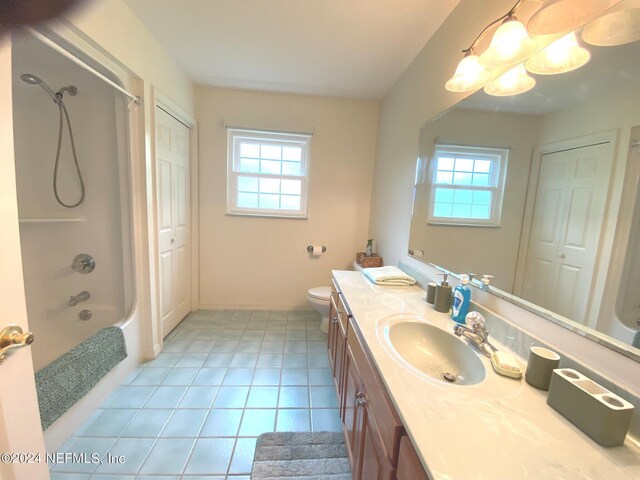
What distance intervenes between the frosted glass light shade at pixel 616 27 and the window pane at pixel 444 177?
0.73m

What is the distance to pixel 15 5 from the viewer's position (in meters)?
1.04

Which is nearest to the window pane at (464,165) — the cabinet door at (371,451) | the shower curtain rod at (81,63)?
the cabinet door at (371,451)

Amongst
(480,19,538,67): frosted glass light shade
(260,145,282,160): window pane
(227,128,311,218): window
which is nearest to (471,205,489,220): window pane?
(480,19,538,67): frosted glass light shade

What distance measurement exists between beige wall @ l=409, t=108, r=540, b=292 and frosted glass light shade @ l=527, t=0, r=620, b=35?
10.8 inches

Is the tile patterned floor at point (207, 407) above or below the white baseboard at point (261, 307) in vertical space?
below

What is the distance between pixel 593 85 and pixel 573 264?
551 mm

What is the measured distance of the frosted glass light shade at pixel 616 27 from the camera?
2.20 ft

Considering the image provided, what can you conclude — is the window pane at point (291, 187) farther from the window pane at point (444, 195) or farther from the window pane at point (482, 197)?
the window pane at point (482, 197)

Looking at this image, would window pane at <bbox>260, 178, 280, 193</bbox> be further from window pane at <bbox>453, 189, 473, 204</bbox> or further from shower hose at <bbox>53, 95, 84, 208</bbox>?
window pane at <bbox>453, 189, 473, 204</bbox>

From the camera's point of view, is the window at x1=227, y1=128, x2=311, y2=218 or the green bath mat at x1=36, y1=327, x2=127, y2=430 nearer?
the green bath mat at x1=36, y1=327, x2=127, y2=430

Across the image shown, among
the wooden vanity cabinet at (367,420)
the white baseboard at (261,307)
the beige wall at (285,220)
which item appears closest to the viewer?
the wooden vanity cabinet at (367,420)

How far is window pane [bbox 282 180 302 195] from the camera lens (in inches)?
112

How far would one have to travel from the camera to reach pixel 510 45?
940 mm

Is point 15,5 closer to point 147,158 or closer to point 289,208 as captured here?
point 147,158
